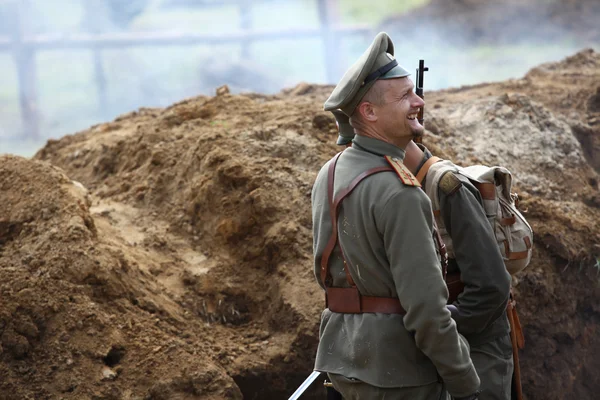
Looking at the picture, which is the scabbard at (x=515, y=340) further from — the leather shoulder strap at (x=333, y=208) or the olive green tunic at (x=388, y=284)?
the leather shoulder strap at (x=333, y=208)

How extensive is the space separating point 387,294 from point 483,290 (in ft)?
2.29

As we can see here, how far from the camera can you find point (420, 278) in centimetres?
259

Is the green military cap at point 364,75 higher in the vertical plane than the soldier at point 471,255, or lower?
higher

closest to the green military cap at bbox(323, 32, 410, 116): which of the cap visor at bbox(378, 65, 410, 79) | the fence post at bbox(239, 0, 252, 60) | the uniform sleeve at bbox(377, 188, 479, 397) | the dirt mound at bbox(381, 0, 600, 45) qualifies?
the cap visor at bbox(378, 65, 410, 79)

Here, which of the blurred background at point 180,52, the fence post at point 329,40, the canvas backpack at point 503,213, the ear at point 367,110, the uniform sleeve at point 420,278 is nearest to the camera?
the uniform sleeve at point 420,278

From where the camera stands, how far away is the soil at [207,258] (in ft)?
14.0

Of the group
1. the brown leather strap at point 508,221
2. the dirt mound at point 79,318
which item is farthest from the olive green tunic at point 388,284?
the dirt mound at point 79,318

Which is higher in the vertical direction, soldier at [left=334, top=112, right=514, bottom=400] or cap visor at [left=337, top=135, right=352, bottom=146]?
cap visor at [left=337, top=135, right=352, bottom=146]

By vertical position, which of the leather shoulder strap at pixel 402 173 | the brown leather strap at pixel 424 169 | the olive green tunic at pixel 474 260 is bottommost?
the olive green tunic at pixel 474 260

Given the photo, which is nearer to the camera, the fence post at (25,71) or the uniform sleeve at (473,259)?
the uniform sleeve at (473,259)

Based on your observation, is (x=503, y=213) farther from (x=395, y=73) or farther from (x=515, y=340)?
(x=395, y=73)

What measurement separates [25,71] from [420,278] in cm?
Answer: 996

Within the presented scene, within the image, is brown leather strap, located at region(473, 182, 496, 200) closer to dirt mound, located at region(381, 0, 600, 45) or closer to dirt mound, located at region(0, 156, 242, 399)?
dirt mound, located at region(0, 156, 242, 399)

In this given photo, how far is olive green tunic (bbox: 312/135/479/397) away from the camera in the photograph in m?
2.60
